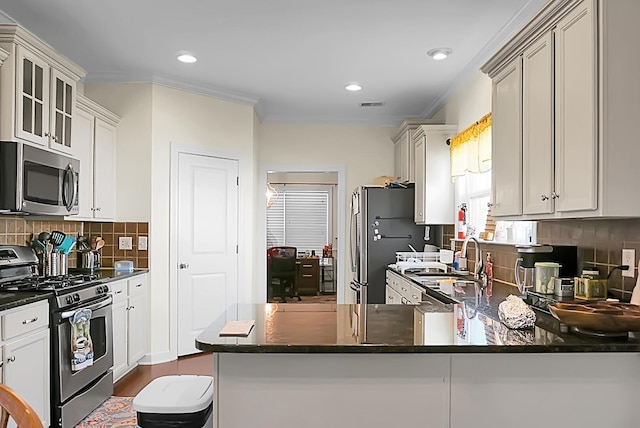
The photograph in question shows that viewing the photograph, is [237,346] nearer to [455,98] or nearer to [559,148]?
[559,148]

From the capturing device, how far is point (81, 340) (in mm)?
3219

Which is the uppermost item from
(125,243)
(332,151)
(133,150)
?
(332,151)

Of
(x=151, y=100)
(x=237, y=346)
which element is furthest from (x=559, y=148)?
(x=151, y=100)

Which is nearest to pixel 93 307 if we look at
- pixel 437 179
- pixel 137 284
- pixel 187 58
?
pixel 137 284

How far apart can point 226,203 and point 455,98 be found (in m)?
2.50

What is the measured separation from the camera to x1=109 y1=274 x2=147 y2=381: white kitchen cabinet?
3.99m

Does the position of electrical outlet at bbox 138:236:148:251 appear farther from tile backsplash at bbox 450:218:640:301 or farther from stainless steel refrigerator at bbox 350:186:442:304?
tile backsplash at bbox 450:218:640:301

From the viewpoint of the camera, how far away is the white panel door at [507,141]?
110 inches

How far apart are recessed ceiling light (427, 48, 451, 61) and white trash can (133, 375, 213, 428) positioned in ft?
10.3

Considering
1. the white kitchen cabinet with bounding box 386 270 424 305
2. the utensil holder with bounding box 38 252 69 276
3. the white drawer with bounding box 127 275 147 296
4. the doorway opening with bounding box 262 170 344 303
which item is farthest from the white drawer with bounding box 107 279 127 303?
the doorway opening with bounding box 262 170 344 303

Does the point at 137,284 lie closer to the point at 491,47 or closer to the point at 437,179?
the point at 437,179

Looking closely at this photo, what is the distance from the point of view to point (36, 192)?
3.27 metres

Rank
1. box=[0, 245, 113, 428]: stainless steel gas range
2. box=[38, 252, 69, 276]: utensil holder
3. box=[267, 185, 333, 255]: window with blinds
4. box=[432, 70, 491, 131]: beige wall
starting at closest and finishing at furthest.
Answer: box=[0, 245, 113, 428]: stainless steel gas range < box=[38, 252, 69, 276]: utensil holder < box=[432, 70, 491, 131]: beige wall < box=[267, 185, 333, 255]: window with blinds

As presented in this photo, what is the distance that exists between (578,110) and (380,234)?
3390 millimetres
